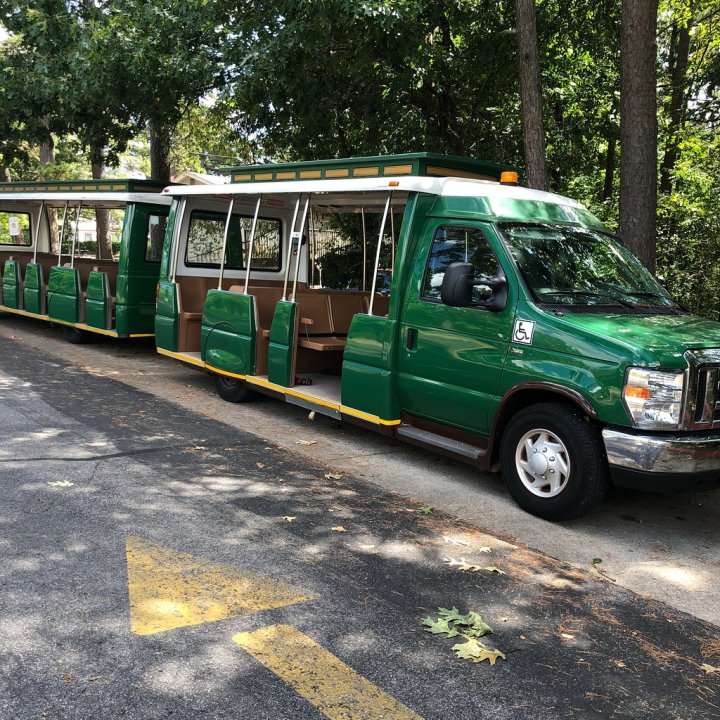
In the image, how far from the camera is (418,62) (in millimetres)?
11344

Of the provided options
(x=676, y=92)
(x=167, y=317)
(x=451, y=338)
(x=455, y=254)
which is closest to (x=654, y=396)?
(x=451, y=338)

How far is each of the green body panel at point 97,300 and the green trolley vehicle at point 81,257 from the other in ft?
0.05

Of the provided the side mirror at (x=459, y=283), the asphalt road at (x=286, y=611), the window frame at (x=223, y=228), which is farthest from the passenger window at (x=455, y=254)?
the window frame at (x=223, y=228)

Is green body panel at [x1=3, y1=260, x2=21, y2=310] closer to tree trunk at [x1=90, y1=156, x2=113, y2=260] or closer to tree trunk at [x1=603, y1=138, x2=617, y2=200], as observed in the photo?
tree trunk at [x1=90, y1=156, x2=113, y2=260]

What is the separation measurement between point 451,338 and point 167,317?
489 cm

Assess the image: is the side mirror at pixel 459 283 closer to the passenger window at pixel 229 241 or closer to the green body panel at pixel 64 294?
the passenger window at pixel 229 241

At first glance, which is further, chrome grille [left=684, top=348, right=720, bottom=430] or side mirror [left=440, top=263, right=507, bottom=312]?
side mirror [left=440, top=263, right=507, bottom=312]

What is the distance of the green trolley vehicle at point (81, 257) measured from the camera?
1192 centimetres

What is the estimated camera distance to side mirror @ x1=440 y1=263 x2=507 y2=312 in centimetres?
570

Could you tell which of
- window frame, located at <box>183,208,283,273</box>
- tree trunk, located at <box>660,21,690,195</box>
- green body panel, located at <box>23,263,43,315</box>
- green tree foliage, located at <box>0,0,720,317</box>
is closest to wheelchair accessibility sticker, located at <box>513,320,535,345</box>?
window frame, located at <box>183,208,283,273</box>

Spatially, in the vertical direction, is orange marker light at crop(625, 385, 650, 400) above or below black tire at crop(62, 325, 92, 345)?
above

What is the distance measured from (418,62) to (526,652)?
9596 mm

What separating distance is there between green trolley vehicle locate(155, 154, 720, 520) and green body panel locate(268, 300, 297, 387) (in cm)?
2

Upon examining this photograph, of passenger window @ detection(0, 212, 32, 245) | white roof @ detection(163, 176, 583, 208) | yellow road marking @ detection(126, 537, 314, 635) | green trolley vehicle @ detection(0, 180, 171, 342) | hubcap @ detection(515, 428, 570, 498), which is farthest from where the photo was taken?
passenger window @ detection(0, 212, 32, 245)
